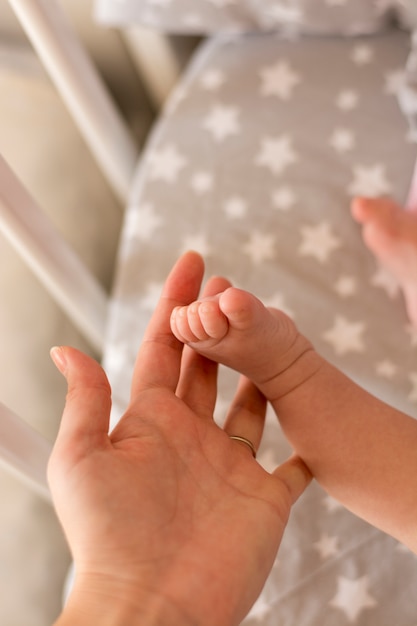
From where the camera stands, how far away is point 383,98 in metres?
0.76

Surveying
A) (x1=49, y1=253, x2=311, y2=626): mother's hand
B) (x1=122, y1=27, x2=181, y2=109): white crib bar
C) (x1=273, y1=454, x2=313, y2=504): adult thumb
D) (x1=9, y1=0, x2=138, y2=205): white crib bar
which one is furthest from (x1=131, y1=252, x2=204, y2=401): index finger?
(x1=122, y1=27, x2=181, y2=109): white crib bar

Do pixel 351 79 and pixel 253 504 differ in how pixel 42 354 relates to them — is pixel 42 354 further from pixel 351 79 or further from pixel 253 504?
pixel 351 79

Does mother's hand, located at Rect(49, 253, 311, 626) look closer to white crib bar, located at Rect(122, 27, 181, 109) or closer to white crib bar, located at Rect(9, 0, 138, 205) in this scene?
white crib bar, located at Rect(9, 0, 138, 205)

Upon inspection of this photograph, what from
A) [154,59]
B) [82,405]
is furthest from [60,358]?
[154,59]

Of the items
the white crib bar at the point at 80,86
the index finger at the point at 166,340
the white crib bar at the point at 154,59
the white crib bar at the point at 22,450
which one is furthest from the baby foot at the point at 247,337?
the white crib bar at the point at 154,59

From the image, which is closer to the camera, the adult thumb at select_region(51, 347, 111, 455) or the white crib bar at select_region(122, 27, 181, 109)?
the adult thumb at select_region(51, 347, 111, 455)

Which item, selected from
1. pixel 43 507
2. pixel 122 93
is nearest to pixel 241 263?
pixel 43 507

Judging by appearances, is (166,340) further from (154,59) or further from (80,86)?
(154,59)

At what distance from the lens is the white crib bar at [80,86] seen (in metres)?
0.60

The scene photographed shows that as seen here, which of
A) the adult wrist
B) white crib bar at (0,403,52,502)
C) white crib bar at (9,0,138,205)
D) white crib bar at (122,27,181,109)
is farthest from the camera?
white crib bar at (122,27,181,109)

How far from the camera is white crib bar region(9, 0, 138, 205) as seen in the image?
0.60 m

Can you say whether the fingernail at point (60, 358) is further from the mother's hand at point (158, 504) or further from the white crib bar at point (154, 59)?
the white crib bar at point (154, 59)

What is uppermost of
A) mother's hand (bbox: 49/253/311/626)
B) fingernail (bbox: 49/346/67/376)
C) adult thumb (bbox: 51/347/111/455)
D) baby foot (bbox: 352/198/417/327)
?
fingernail (bbox: 49/346/67/376)

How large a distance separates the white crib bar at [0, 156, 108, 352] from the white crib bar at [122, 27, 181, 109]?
0.36 metres
